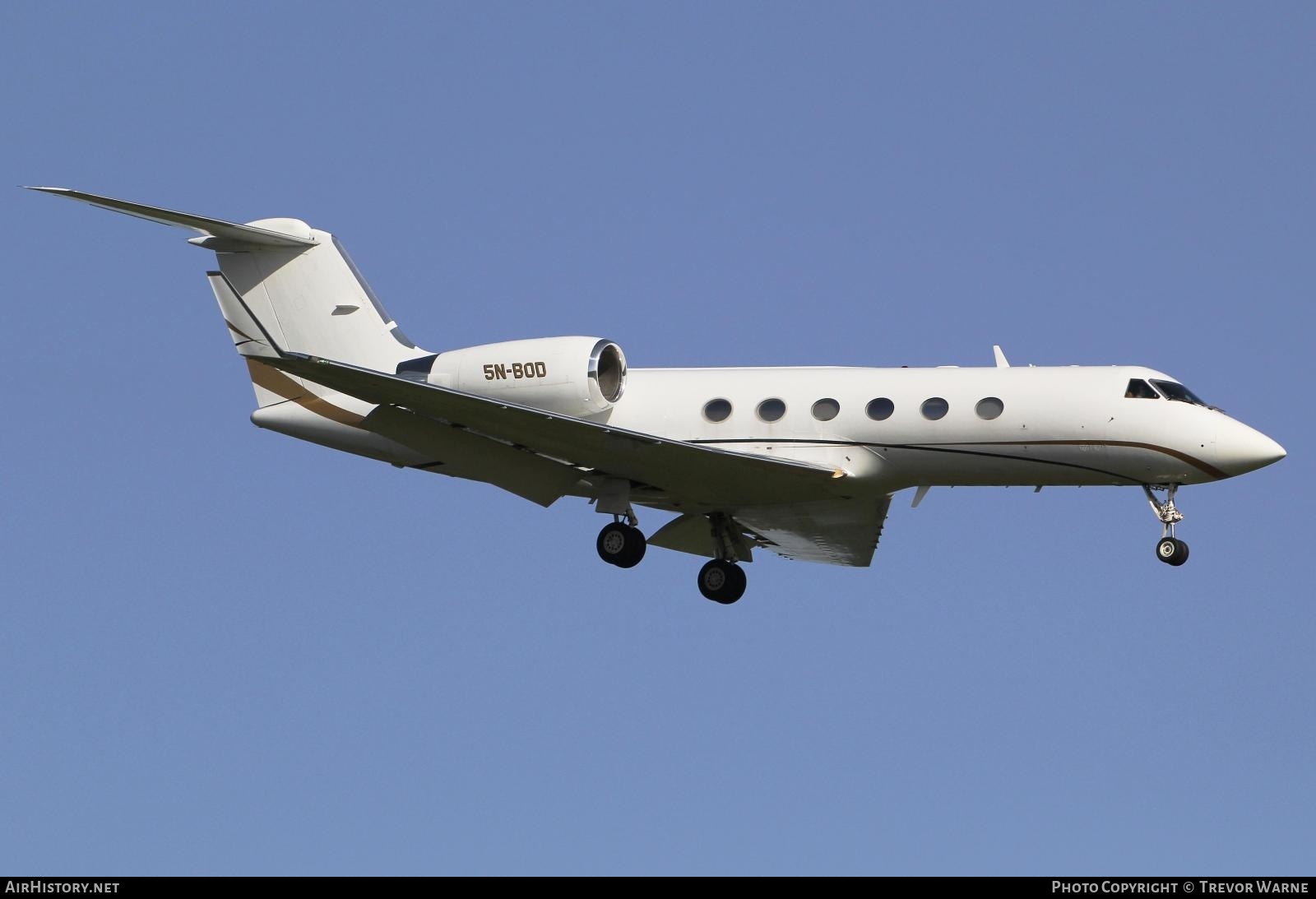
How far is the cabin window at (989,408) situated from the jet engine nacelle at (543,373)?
15.1ft

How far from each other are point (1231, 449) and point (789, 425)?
525 cm

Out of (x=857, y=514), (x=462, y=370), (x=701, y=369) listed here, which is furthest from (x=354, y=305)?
(x=857, y=514)

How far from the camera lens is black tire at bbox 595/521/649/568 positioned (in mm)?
24953

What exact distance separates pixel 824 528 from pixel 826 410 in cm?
240

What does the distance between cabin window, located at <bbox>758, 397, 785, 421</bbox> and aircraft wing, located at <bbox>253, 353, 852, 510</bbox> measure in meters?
0.68

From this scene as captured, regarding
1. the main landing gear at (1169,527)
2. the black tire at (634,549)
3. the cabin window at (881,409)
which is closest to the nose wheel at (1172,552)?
the main landing gear at (1169,527)

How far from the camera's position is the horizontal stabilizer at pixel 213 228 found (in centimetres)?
2355

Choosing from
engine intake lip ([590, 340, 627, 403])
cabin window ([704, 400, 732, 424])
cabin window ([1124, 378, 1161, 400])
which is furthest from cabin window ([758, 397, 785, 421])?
cabin window ([1124, 378, 1161, 400])

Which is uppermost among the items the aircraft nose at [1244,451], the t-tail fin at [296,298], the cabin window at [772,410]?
the t-tail fin at [296,298]

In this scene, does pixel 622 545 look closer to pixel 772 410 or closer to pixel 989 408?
pixel 772 410

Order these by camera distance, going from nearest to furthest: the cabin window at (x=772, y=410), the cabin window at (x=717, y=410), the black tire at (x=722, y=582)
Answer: the cabin window at (x=772, y=410) < the cabin window at (x=717, y=410) < the black tire at (x=722, y=582)

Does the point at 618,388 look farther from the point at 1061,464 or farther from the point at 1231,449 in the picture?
the point at 1231,449

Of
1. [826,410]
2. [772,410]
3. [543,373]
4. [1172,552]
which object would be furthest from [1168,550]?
[543,373]

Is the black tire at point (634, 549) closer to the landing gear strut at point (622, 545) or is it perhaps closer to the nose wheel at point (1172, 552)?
the landing gear strut at point (622, 545)
